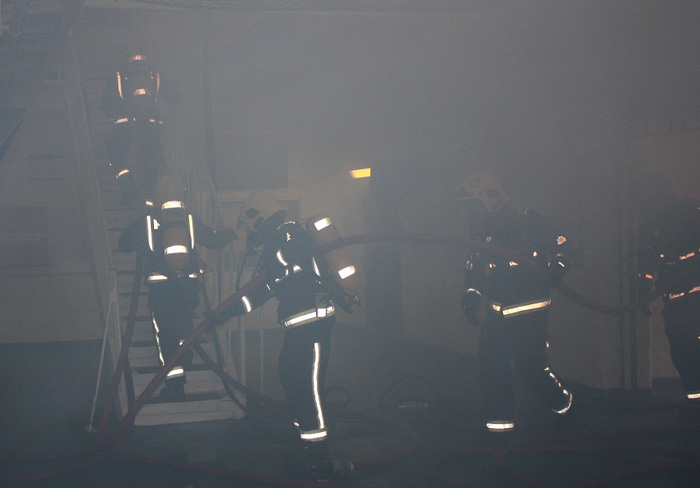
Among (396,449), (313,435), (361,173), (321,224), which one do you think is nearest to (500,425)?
(396,449)

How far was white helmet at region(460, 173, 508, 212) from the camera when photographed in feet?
17.1

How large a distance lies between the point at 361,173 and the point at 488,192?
6.04 meters

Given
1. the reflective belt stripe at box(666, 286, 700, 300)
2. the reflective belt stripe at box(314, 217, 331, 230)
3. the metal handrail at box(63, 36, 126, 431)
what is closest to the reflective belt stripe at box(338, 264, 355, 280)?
the reflective belt stripe at box(314, 217, 331, 230)

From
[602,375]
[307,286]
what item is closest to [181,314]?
[307,286]

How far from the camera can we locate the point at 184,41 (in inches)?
351

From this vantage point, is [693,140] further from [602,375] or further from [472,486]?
[472,486]

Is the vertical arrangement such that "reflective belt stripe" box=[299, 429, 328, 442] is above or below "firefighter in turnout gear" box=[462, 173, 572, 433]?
below

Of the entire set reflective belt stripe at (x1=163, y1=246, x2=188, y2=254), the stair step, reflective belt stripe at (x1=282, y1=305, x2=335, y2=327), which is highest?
reflective belt stripe at (x1=163, y1=246, x2=188, y2=254)

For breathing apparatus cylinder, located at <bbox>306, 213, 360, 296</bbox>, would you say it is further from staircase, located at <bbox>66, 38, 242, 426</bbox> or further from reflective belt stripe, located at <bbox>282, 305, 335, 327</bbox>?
staircase, located at <bbox>66, 38, 242, 426</bbox>

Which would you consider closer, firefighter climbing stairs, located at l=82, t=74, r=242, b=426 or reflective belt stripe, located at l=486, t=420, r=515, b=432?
reflective belt stripe, located at l=486, t=420, r=515, b=432

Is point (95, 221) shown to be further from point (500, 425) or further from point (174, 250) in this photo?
point (500, 425)

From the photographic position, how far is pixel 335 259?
4.62 metres

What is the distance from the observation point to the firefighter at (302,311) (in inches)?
177

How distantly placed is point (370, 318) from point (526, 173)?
16.3ft
